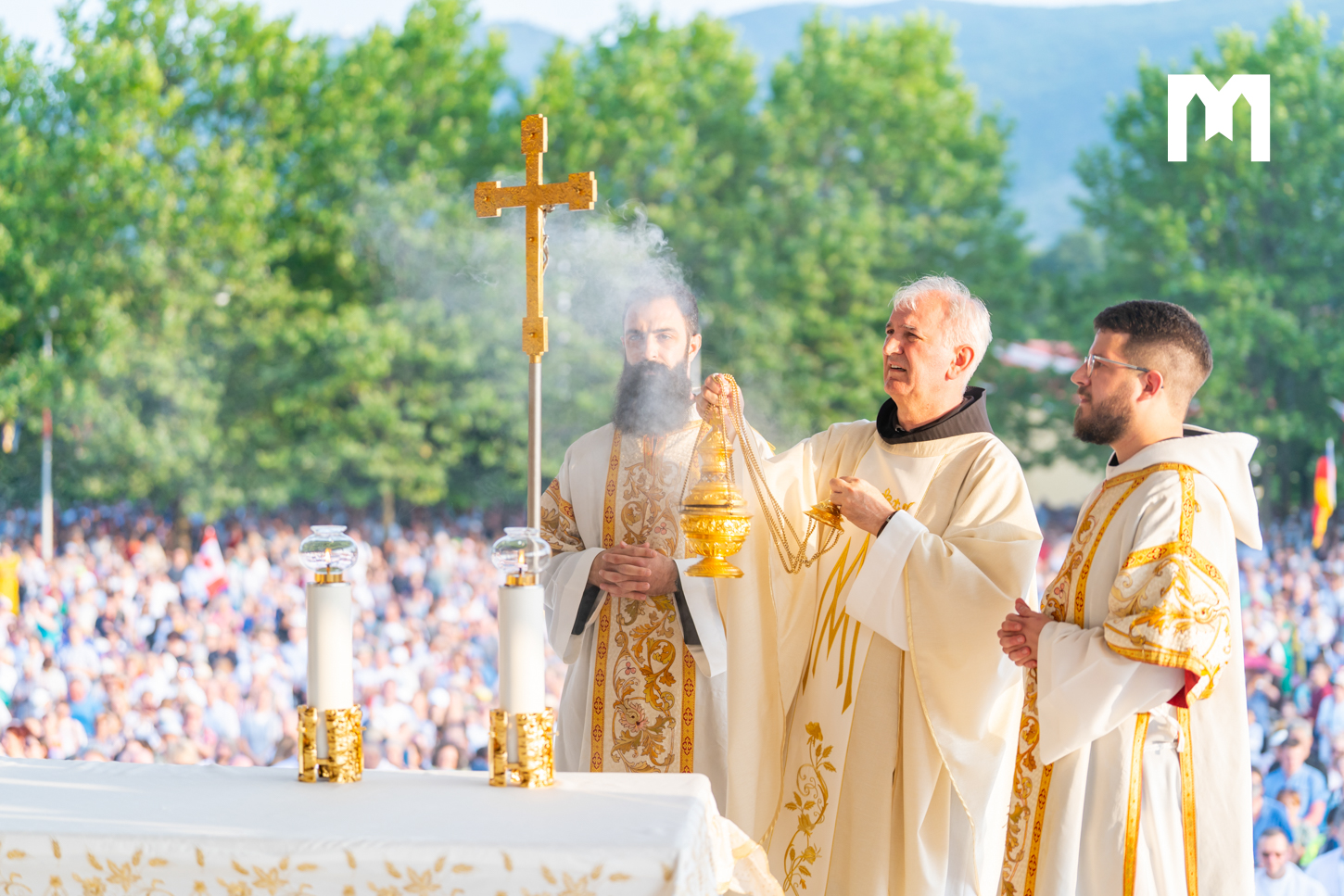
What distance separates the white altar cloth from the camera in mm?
1786

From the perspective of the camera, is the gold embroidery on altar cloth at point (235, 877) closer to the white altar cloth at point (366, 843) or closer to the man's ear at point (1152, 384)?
the white altar cloth at point (366, 843)

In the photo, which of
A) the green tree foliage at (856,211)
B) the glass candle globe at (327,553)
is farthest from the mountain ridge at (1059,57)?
the glass candle globe at (327,553)

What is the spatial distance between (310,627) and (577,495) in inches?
55.7

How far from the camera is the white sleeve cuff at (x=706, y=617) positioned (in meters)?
3.29

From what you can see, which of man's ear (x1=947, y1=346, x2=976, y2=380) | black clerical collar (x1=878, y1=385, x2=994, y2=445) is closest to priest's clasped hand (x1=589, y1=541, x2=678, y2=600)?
black clerical collar (x1=878, y1=385, x2=994, y2=445)

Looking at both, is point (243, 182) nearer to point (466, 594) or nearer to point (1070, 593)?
point (466, 594)

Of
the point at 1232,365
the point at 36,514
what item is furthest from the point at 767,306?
the point at 36,514

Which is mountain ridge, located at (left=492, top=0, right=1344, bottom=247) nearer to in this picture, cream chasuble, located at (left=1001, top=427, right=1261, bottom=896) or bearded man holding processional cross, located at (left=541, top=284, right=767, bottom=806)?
bearded man holding processional cross, located at (left=541, top=284, right=767, bottom=806)

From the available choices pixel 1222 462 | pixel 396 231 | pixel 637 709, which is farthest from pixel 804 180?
pixel 1222 462

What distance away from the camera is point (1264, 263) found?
72.5 feet

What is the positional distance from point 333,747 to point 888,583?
1.44 m

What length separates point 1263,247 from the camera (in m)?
22.1

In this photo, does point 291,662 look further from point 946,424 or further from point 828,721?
point 946,424

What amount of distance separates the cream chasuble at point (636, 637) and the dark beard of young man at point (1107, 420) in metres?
1.14
